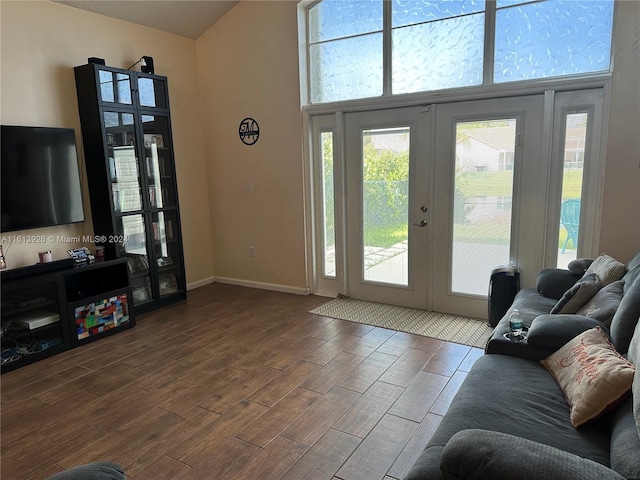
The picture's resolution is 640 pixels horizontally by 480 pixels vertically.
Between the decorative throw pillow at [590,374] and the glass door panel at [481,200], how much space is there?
1.84m

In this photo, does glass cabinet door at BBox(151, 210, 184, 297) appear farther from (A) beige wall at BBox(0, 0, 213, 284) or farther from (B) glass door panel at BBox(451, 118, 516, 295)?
(B) glass door panel at BBox(451, 118, 516, 295)

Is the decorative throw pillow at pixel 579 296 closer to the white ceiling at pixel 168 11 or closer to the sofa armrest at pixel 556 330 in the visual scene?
the sofa armrest at pixel 556 330

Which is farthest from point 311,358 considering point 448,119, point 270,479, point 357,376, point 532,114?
point 532,114

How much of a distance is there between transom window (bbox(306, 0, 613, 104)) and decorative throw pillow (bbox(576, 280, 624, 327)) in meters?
1.76

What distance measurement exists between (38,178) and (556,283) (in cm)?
403

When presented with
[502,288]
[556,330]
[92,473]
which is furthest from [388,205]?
[92,473]

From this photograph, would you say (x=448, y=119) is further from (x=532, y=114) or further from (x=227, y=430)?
(x=227, y=430)

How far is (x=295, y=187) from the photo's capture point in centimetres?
468

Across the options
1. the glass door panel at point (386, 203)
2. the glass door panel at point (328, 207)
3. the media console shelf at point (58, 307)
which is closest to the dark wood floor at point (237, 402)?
the media console shelf at point (58, 307)

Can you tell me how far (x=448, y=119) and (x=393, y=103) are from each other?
1.74 feet

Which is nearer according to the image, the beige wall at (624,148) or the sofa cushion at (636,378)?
the sofa cushion at (636,378)

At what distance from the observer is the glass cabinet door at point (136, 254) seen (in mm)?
4176

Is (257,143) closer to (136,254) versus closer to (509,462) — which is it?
(136,254)

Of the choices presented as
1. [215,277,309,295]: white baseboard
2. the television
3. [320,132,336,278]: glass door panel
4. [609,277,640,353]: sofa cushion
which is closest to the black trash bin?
[609,277,640,353]: sofa cushion
